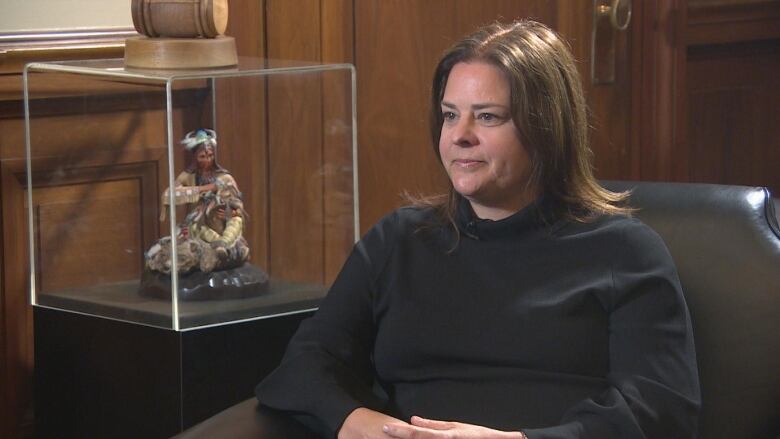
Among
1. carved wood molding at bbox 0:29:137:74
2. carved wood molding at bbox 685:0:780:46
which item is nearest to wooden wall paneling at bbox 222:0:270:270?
carved wood molding at bbox 0:29:137:74

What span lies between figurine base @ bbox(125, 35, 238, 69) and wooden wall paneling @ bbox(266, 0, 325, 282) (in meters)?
0.11

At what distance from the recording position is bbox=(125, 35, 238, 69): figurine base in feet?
6.93

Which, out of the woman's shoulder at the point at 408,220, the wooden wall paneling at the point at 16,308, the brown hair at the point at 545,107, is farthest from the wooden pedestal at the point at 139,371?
the brown hair at the point at 545,107

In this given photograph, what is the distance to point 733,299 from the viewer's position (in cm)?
179

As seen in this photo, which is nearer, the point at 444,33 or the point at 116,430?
the point at 116,430

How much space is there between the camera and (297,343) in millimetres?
1843

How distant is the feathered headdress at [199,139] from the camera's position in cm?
207

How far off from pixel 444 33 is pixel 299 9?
1.39ft

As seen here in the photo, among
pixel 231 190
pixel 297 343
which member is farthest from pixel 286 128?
pixel 297 343

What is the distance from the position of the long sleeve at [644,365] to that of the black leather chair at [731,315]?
10 centimetres

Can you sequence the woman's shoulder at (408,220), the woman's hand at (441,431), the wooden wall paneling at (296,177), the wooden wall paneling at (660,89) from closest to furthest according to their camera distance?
the woman's hand at (441,431) → the woman's shoulder at (408,220) → the wooden wall paneling at (296,177) → the wooden wall paneling at (660,89)

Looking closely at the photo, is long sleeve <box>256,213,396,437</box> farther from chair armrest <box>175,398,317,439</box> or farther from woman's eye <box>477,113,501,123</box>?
woman's eye <box>477,113,501,123</box>

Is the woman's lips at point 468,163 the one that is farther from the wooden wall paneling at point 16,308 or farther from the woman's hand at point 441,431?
the wooden wall paneling at point 16,308

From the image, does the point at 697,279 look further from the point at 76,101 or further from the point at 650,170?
the point at 650,170
